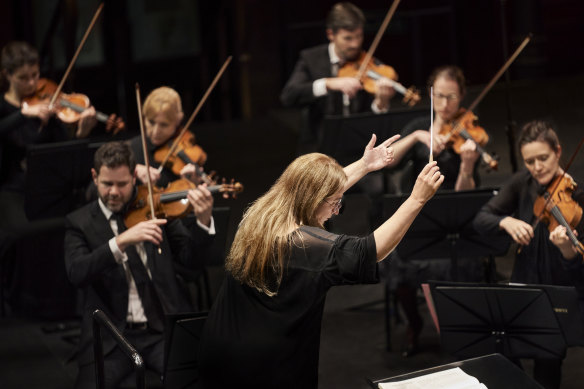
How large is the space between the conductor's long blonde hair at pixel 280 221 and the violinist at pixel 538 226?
134 cm

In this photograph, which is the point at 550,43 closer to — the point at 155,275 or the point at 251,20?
the point at 251,20

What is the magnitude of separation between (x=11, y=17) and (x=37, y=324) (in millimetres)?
3513

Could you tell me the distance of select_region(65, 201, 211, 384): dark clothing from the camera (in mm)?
4082

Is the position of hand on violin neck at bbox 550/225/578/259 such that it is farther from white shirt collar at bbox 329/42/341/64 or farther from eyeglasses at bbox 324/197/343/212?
white shirt collar at bbox 329/42/341/64

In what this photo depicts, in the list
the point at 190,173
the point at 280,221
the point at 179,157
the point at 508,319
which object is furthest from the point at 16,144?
the point at 508,319

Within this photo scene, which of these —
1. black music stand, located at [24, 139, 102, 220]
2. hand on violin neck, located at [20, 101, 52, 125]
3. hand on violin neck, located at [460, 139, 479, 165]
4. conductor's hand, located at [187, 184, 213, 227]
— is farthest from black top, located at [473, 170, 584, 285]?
hand on violin neck, located at [20, 101, 52, 125]

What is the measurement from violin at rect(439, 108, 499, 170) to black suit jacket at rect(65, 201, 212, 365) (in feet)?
4.61

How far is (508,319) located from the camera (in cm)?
381

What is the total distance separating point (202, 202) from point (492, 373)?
152cm

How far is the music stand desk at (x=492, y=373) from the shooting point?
3.06 metres

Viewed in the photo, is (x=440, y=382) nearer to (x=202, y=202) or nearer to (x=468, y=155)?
(x=202, y=202)

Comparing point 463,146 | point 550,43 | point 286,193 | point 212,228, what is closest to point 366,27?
point 550,43

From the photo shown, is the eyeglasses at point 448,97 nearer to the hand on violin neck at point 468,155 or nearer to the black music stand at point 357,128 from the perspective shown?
the black music stand at point 357,128

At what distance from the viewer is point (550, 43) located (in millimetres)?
9594
